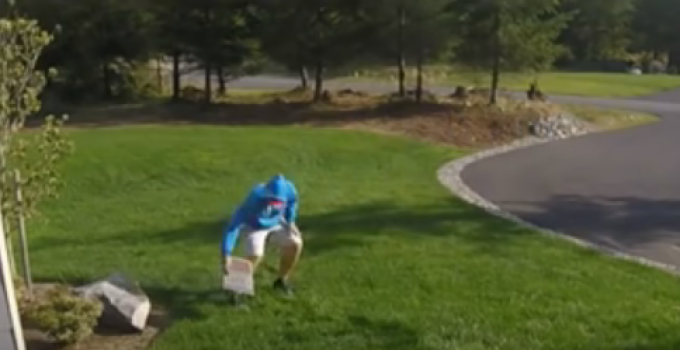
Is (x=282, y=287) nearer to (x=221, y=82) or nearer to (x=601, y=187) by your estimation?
(x=601, y=187)

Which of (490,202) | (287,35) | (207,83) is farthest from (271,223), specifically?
(207,83)

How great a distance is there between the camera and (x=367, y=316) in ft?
23.1

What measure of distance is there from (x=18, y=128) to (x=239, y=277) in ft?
6.59

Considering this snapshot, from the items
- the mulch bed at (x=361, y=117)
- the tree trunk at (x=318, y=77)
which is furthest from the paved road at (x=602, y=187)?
the tree trunk at (x=318, y=77)

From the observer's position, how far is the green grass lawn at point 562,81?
26562 millimetres

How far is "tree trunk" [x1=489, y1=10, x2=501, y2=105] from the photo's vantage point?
946 inches

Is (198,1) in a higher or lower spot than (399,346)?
higher

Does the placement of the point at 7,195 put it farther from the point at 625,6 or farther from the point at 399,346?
Result: the point at 625,6

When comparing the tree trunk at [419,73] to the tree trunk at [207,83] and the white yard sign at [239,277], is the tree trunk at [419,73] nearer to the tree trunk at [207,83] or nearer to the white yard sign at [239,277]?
the tree trunk at [207,83]

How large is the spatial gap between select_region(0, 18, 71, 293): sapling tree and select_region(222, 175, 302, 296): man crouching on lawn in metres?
1.46

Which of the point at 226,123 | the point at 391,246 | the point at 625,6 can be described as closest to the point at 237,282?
the point at 391,246

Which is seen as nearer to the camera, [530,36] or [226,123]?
[226,123]

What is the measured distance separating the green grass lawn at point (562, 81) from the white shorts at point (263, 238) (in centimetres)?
1856

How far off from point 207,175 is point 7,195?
7744mm
